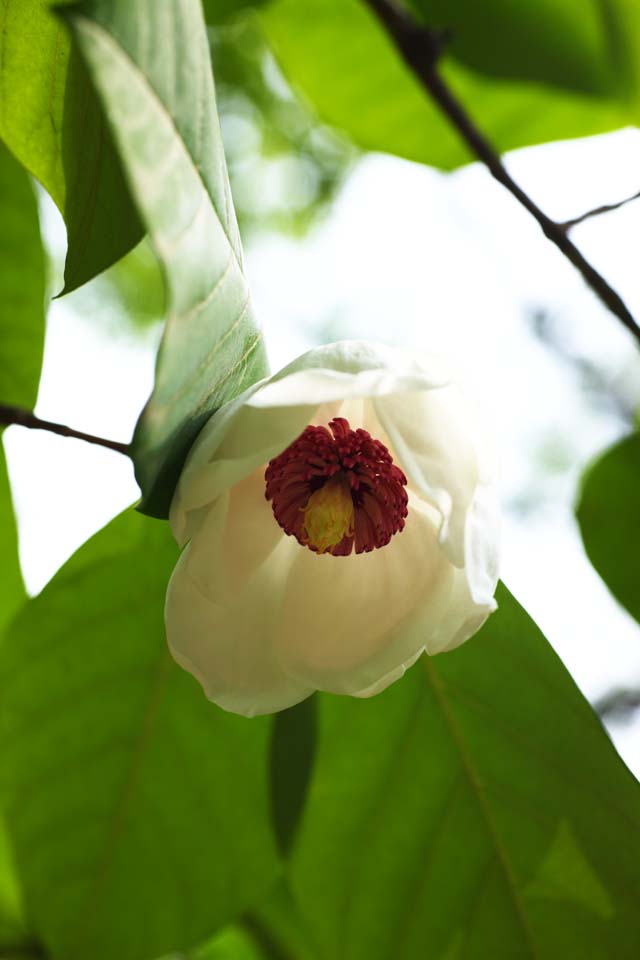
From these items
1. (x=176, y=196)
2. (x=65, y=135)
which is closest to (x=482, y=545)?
(x=176, y=196)

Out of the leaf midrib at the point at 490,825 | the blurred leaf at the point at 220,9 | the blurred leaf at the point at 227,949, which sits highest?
the blurred leaf at the point at 220,9

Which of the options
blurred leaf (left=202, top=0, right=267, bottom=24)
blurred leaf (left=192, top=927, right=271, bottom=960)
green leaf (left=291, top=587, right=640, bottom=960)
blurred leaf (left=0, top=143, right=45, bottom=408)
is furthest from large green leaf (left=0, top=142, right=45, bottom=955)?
blurred leaf (left=192, top=927, right=271, bottom=960)

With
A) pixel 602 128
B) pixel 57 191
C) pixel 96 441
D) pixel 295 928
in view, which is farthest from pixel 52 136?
pixel 295 928

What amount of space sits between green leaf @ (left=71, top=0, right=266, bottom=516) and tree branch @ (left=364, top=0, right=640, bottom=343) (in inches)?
13.2

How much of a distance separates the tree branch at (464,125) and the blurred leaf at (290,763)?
1.37 ft

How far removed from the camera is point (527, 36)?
1012mm

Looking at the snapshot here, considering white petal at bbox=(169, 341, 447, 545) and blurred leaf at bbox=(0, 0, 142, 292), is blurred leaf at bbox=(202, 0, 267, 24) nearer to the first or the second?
blurred leaf at bbox=(0, 0, 142, 292)

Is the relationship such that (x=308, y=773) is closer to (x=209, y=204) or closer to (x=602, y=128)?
(x=209, y=204)

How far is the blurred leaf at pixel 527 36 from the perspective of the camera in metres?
1.00

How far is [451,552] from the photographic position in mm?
558

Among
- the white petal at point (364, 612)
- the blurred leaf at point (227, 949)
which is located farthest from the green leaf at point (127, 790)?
the blurred leaf at point (227, 949)

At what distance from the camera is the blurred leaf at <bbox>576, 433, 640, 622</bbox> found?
952 millimetres

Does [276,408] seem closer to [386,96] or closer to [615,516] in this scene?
[615,516]

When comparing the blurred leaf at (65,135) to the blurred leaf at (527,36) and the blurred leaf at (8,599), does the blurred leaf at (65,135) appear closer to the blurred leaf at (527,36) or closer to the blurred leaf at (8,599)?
the blurred leaf at (8,599)
